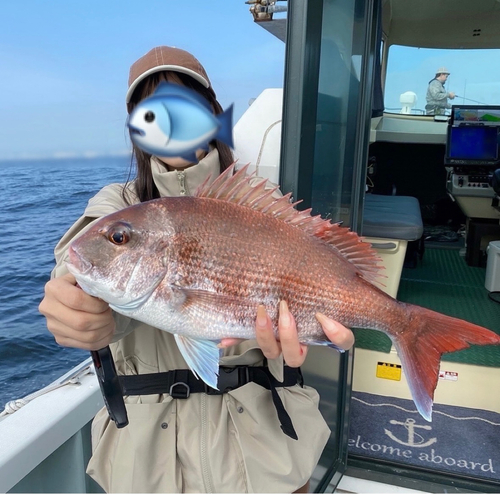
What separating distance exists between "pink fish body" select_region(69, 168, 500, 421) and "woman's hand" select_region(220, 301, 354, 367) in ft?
0.06

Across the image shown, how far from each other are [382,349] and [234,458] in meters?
1.73

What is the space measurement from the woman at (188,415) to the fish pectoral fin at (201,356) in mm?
109

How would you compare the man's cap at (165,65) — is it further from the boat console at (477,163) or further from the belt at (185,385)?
the boat console at (477,163)

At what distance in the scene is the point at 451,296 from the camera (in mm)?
3555

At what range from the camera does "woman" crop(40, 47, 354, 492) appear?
1.02 m

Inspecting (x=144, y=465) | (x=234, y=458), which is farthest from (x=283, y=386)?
(x=144, y=465)

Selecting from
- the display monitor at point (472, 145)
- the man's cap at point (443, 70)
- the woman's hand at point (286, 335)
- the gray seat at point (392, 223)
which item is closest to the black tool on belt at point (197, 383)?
the woman's hand at point (286, 335)

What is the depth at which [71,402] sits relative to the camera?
6.07 ft

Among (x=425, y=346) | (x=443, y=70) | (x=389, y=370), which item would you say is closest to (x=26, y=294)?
(x=389, y=370)

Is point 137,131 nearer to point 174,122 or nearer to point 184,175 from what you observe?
point 174,122

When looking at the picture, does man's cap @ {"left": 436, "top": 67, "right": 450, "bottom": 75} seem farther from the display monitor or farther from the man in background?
the display monitor

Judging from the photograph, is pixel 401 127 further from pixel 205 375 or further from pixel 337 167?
pixel 205 375

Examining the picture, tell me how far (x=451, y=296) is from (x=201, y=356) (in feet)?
10.2

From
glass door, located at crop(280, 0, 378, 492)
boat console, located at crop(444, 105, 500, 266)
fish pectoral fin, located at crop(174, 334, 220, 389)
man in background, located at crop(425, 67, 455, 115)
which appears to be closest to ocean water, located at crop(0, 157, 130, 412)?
glass door, located at crop(280, 0, 378, 492)
